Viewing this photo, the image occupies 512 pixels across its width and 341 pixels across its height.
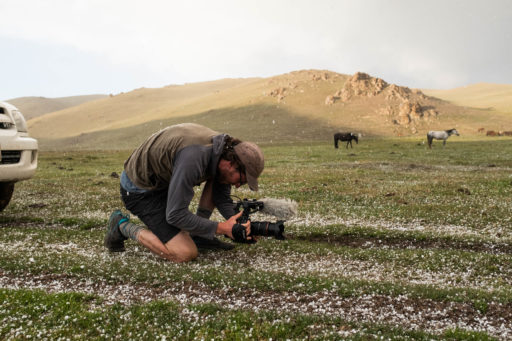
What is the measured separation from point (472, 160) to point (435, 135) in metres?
22.8

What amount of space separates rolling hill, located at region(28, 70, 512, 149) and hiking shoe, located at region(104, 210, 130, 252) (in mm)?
69619

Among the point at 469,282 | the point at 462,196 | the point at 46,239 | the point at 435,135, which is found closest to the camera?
Answer: the point at 469,282

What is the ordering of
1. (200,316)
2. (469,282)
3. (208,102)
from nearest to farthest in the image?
(200,316)
(469,282)
(208,102)

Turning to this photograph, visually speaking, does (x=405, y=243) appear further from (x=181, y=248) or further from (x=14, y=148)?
(x=14, y=148)

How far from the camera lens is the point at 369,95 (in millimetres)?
Answer: 118250

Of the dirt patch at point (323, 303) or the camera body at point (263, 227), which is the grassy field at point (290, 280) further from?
the camera body at point (263, 227)

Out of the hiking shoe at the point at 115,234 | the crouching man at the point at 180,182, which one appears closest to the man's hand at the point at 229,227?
the crouching man at the point at 180,182

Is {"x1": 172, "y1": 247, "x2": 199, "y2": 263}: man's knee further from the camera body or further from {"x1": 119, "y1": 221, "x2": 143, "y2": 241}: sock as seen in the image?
the camera body

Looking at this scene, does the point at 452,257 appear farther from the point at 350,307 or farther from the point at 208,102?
the point at 208,102

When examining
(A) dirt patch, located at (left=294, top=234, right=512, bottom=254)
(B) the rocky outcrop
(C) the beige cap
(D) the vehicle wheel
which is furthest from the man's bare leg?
(B) the rocky outcrop

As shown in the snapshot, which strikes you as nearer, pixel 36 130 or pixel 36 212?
pixel 36 212

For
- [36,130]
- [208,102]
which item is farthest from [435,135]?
[36,130]

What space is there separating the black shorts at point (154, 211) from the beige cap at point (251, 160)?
2.38m

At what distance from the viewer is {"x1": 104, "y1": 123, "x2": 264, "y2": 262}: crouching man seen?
22.1 feet
